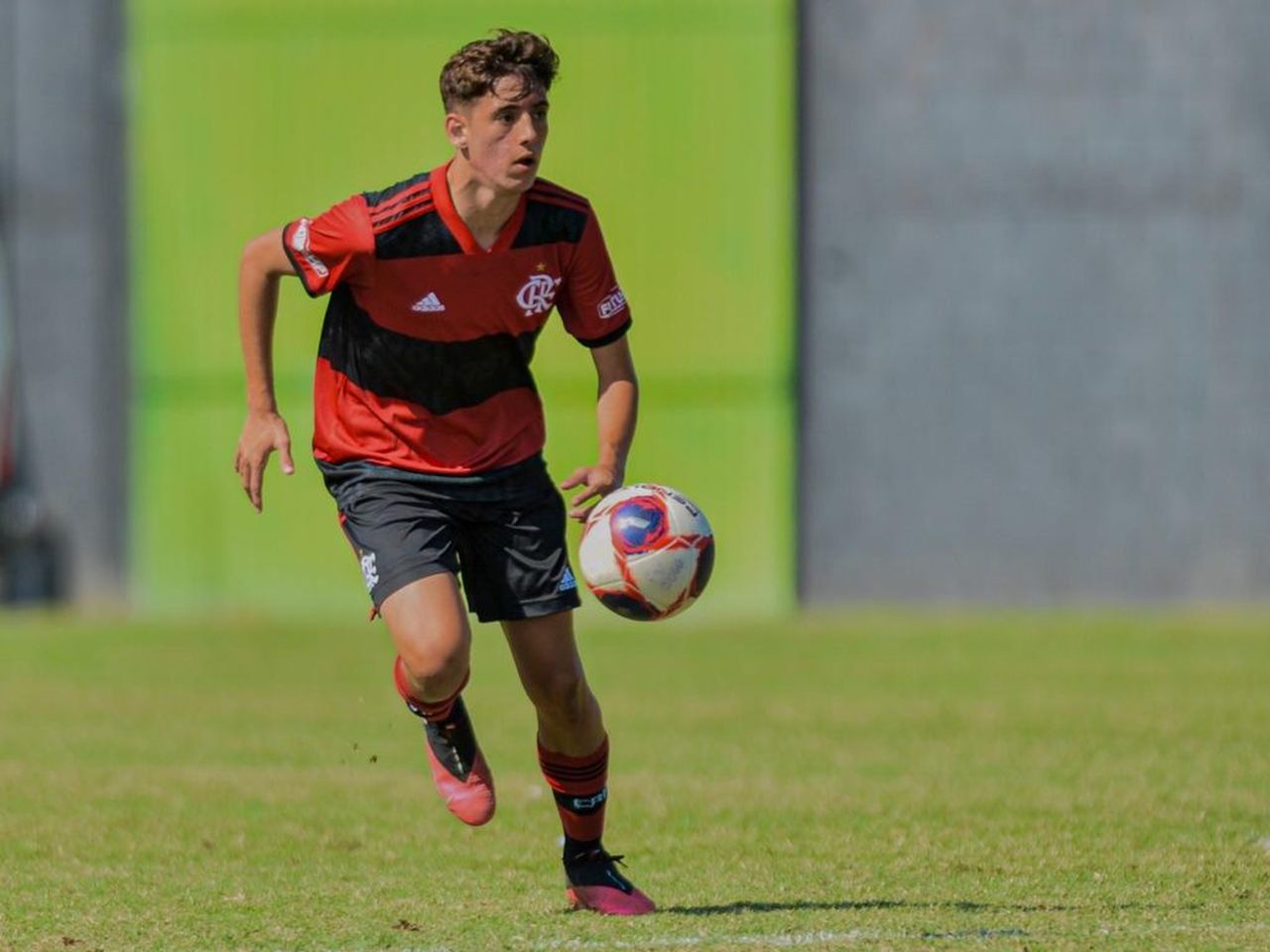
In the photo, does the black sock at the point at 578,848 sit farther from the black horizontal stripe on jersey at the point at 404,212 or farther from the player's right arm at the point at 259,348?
the black horizontal stripe on jersey at the point at 404,212

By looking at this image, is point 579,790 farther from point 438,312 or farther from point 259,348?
point 259,348

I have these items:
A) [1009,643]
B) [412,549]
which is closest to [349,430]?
[412,549]

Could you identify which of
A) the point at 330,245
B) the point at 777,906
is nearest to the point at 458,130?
the point at 330,245

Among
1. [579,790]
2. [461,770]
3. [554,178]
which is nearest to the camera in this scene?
[579,790]

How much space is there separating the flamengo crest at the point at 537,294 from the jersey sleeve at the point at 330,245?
0.44 m

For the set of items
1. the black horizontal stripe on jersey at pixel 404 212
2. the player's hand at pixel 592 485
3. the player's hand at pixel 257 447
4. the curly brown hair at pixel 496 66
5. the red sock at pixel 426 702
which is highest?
the curly brown hair at pixel 496 66

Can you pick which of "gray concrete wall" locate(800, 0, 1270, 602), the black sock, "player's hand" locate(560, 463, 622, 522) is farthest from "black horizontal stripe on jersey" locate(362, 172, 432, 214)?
"gray concrete wall" locate(800, 0, 1270, 602)

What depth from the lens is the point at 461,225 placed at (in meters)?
6.74

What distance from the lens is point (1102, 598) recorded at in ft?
60.3

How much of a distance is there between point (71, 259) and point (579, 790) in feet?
42.0

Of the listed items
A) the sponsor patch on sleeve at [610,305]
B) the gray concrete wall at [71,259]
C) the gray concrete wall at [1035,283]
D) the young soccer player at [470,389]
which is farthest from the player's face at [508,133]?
the gray concrete wall at [71,259]

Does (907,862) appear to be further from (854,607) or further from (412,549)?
(854,607)

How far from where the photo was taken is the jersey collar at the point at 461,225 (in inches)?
265

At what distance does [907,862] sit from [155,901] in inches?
92.6
